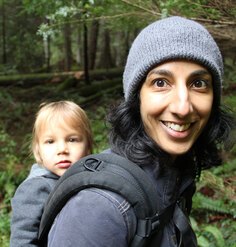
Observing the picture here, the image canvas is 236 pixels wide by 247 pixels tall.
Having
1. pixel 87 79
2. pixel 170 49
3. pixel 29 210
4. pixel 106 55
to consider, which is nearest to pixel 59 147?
pixel 29 210

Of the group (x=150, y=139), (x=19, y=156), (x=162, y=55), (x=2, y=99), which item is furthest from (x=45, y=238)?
(x=2, y=99)

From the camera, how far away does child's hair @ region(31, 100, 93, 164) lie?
2.78 metres

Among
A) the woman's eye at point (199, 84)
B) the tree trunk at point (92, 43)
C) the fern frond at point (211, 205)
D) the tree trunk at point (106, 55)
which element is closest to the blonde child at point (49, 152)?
the woman's eye at point (199, 84)

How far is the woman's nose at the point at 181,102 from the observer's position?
159 centimetres

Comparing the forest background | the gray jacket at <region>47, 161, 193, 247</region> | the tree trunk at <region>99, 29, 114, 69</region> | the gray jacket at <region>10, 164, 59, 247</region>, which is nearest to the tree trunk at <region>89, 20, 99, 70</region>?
the forest background

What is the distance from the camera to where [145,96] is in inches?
66.7

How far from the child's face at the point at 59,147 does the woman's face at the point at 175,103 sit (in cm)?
111

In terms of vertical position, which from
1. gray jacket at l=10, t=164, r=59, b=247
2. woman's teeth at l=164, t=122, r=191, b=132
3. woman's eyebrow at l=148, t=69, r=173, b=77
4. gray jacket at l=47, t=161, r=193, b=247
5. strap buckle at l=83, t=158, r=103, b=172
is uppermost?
woman's eyebrow at l=148, t=69, r=173, b=77

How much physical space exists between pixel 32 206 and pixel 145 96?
118cm

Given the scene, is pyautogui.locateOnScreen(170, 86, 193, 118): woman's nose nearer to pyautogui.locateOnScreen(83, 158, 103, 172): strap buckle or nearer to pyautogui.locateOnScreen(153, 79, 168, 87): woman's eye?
pyautogui.locateOnScreen(153, 79, 168, 87): woman's eye

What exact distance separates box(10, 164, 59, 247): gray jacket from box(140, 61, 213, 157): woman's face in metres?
1.04

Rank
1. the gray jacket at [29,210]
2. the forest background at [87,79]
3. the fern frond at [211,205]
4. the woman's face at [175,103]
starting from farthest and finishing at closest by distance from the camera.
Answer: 1. the fern frond at [211,205]
2. the forest background at [87,79]
3. the gray jacket at [29,210]
4. the woman's face at [175,103]

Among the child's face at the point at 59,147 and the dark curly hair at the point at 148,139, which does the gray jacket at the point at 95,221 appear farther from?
the child's face at the point at 59,147

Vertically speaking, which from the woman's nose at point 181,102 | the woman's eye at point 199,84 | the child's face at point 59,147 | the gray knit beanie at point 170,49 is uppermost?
the gray knit beanie at point 170,49
